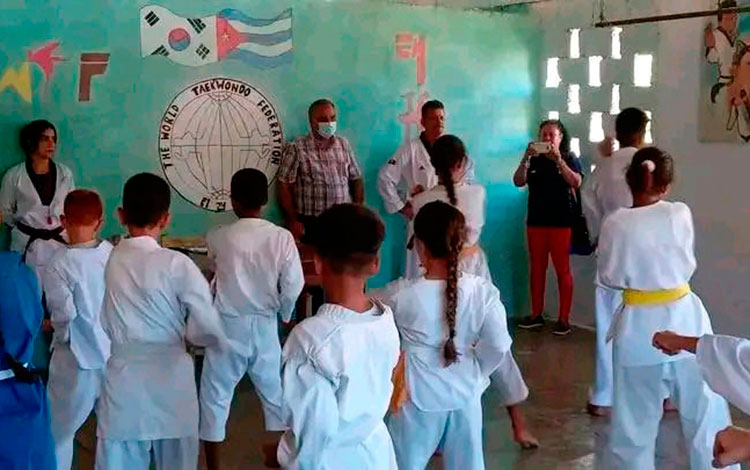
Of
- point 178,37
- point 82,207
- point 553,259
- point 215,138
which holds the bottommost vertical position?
point 553,259

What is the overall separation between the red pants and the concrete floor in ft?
2.49

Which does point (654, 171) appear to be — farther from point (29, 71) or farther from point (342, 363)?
point (29, 71)

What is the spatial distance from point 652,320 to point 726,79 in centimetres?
290

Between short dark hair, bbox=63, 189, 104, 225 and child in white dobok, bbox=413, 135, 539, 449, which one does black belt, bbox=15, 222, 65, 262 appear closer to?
short dark hair, bbox=63, 189, 104, 225

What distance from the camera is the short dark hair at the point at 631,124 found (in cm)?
495

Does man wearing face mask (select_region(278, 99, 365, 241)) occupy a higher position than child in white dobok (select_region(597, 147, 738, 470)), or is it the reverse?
man wearing face mask (select_region(278, 99, 365, 241))

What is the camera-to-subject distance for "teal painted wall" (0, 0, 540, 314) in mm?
5848

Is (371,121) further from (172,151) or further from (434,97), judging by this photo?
(172,151)

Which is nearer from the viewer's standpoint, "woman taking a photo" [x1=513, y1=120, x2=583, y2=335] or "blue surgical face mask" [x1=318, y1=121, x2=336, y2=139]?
"blue surgical face mask" [x1=318, y1=121, x2=336, y2=139]

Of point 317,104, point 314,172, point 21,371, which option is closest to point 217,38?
point 317,104

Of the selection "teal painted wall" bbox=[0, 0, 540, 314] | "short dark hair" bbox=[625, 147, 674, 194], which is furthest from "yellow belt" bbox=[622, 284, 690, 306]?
"teal painted wall" bbox=[0, 0, 540, 314]

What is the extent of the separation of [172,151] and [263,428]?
206 centimetres

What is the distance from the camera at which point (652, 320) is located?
3.84 metres

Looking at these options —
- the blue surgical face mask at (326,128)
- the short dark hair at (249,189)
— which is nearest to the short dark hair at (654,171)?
the short dark hair at (249,189)
